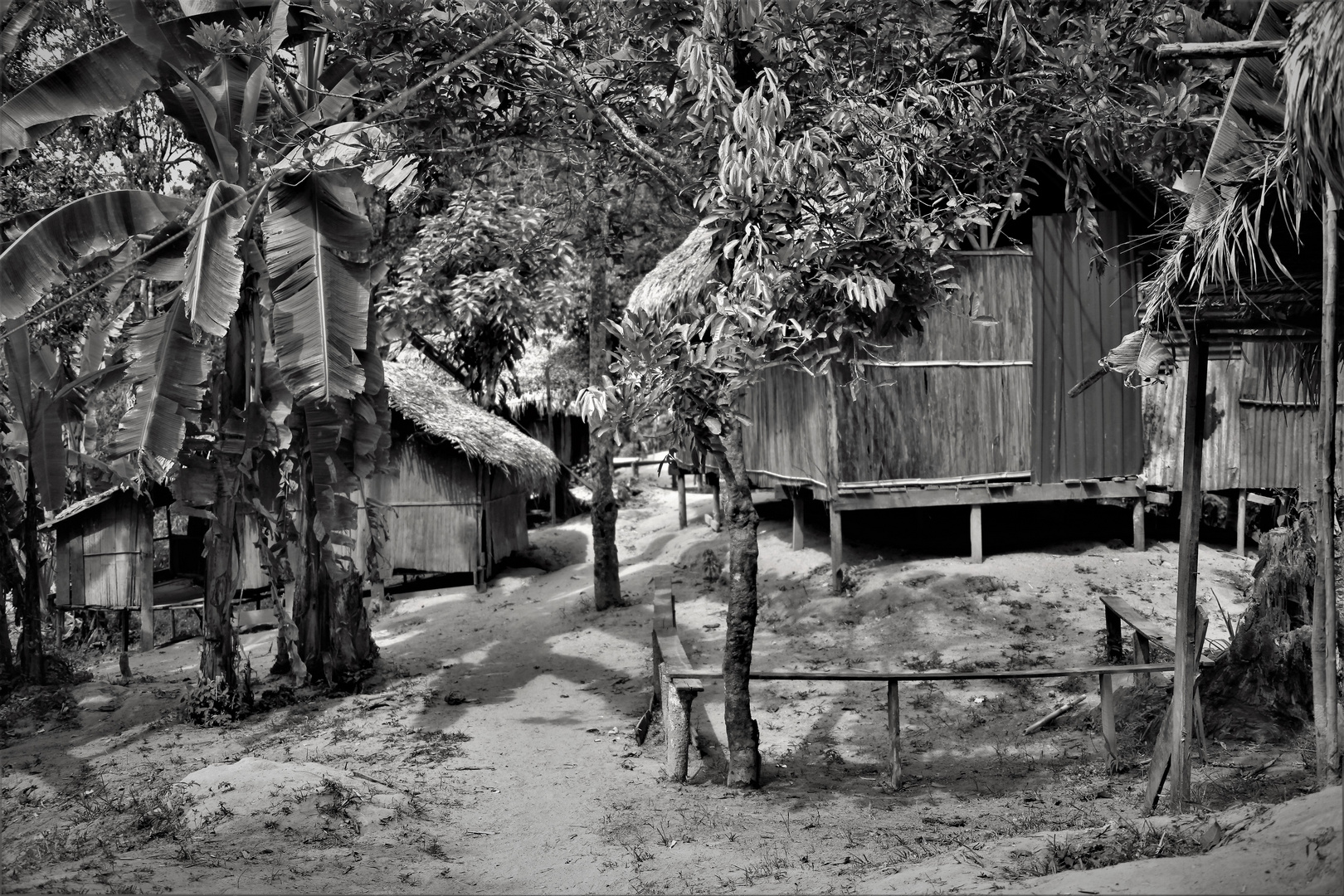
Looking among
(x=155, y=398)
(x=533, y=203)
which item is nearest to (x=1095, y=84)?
(x=155, y=398)

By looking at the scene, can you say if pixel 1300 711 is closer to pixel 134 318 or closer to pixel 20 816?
pixel 20 816

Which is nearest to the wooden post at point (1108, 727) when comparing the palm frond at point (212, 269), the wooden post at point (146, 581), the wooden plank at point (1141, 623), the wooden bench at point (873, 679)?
the wooden bench at point (873, 679)

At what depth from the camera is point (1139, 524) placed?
12.3m

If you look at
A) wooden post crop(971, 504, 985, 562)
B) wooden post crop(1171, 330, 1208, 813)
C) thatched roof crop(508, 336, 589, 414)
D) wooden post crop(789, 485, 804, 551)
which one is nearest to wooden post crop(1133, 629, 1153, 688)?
wooden post crop(1171, 330, 1208, 813)

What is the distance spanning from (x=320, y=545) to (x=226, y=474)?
125 centimetres

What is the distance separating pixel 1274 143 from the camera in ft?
15.2

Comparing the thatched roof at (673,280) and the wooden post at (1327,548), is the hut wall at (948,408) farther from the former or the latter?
the wooden post at (1327,548)

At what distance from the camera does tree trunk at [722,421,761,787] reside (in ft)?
23.4

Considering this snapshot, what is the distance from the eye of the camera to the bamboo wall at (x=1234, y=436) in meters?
11.9

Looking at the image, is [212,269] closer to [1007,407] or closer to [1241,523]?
[1007,407]

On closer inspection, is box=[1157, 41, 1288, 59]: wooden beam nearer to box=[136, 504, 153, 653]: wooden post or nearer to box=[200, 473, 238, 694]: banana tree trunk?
box=[200, 473, 238, 694]: banana tree trunk

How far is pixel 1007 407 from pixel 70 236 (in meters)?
9.42

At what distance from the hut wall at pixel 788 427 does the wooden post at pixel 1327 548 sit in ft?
23.6

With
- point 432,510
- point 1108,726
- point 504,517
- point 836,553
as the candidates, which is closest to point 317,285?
point 1108,726
